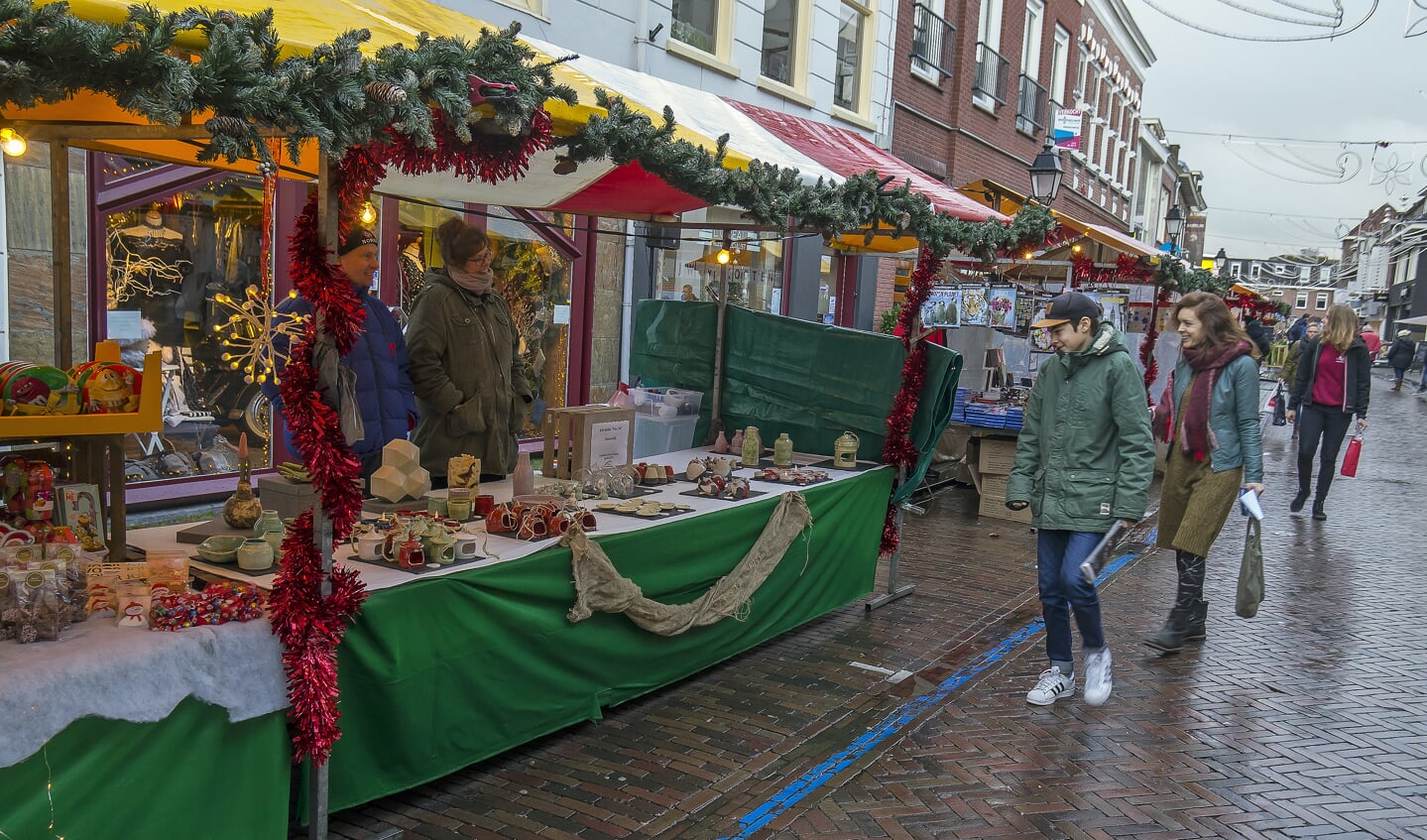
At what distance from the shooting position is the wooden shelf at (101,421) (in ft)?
10.1

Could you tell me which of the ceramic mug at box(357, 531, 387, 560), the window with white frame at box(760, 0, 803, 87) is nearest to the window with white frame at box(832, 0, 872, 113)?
the window with white frame at box(760, 0, 803, 87)

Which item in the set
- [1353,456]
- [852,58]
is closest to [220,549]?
[1353,456]

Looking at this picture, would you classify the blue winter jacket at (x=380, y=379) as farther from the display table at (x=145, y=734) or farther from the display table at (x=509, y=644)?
the display table at (x=145, y=734)

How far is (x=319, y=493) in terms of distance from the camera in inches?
116

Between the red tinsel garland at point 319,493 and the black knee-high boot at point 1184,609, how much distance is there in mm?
4422

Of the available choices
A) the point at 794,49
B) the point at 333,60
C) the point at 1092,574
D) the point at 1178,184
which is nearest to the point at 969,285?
the point at 794,49

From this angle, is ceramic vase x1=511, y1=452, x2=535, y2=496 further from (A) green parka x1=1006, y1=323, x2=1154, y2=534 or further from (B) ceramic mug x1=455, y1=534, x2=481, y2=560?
(A) green parka x1=1006, y1=323, x2=1154, y2=534

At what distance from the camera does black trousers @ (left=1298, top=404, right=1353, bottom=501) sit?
30.9 ft

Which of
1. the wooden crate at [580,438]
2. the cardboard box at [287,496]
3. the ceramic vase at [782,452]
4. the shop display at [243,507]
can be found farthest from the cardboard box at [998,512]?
the shop display at [243,507]

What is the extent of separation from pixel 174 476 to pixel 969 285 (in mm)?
8445

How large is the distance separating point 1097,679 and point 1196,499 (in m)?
1.31

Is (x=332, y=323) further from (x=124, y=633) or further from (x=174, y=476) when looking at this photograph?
(x=174, y=476)

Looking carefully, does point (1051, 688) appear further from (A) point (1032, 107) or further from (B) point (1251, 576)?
(A) point (1032, 107)

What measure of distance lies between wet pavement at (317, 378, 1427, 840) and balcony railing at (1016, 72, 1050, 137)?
15643mm
